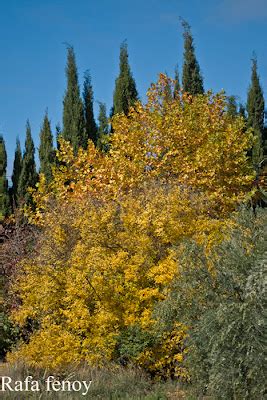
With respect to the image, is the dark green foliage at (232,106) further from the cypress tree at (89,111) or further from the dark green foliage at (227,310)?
the dark green foliage at (227,310)

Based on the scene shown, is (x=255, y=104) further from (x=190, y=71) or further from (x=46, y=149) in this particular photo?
(x=46, y=149)

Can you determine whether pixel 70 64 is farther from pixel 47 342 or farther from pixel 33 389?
pixel 33 389

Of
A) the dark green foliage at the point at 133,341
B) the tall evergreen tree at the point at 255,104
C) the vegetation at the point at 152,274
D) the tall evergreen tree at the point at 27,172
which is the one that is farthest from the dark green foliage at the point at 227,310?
the tall evergreen tree at the point at 255,104

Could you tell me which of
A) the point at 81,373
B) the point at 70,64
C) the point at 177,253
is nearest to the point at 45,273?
the point at 81,373

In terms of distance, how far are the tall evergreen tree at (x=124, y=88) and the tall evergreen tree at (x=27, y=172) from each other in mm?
3885

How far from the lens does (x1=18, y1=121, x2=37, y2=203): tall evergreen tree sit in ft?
70.9

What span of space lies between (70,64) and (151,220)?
1649cm

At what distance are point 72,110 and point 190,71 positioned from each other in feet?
16.5

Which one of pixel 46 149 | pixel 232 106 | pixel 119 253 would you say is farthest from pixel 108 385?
pixel 232 106

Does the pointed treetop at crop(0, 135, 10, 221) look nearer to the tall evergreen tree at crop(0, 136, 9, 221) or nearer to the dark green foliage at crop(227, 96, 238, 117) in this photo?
the tall evergreen tree at crop(0, 136, 9, 221)

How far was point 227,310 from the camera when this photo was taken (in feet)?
21.1

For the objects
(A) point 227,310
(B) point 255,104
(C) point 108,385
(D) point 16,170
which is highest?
(B) point 255,104

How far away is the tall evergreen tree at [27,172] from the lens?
21609 mm

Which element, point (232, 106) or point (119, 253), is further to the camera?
point (232, 106)
